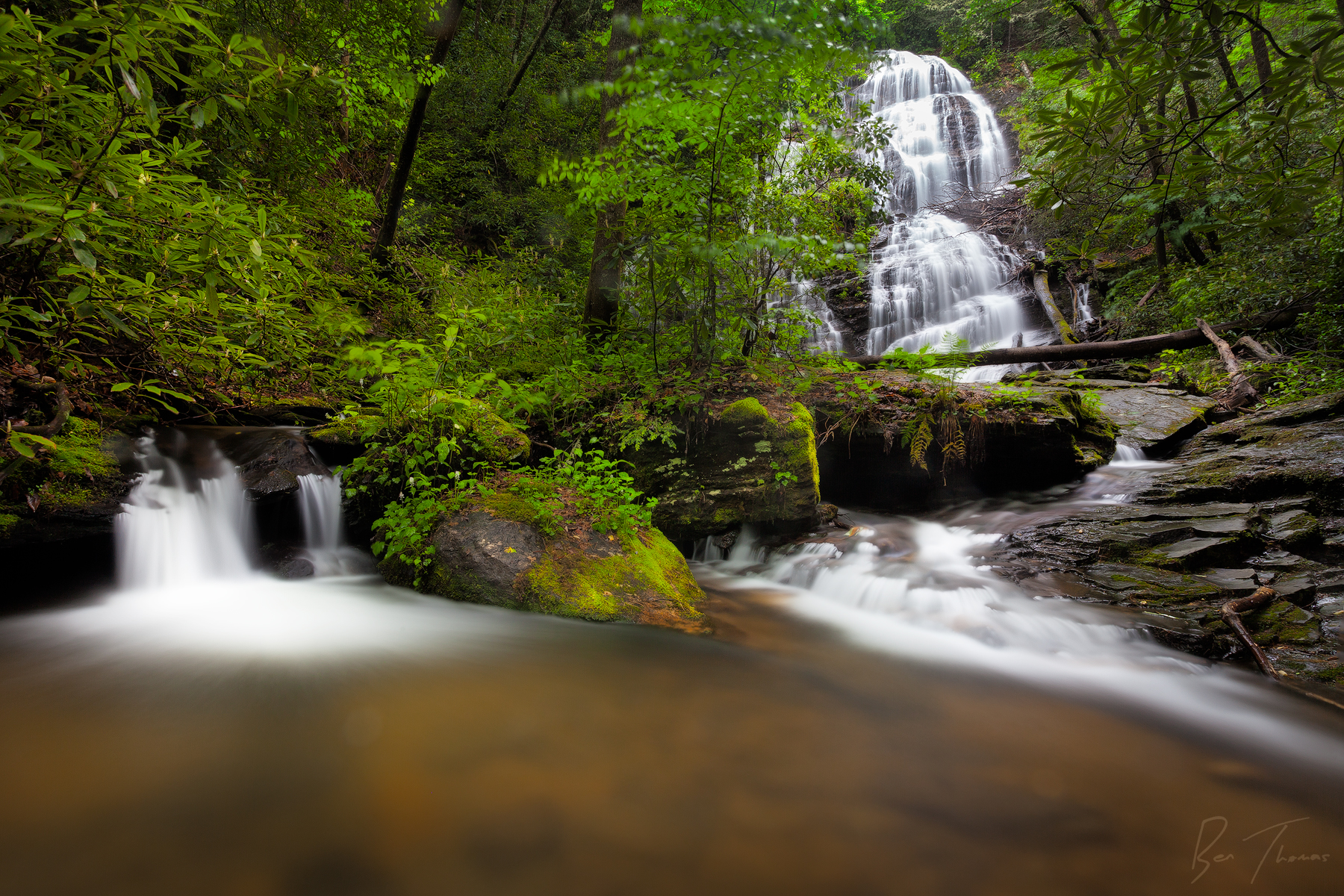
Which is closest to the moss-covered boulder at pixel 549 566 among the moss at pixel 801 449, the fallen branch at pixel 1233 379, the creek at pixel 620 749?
the creek at pixel 620 749

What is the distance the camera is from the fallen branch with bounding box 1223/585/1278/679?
314cm

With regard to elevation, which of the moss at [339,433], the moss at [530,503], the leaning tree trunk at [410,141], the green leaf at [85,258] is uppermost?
the leaning tree trunk at [410,141]

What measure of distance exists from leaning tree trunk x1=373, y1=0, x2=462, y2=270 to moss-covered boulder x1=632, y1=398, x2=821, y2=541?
4815 millimetres

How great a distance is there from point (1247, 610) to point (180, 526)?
737 cm

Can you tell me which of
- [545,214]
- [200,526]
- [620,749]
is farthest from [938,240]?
[200,526]

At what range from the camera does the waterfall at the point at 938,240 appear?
12211 mm

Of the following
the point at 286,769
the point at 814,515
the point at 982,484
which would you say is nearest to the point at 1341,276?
the point at 982,484

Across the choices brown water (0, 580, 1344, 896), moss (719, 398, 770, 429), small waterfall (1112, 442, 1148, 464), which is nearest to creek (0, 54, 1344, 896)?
brown water (0, 580, 1344, 896)

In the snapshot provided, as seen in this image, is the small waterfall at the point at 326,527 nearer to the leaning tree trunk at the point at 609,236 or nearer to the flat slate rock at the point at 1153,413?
the leaning tree trunk at the point at 609,236

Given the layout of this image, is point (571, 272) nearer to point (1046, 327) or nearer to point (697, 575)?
point (697, 575)

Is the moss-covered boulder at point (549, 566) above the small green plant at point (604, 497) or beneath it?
beneath

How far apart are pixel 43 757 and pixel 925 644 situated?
4102 millimetres

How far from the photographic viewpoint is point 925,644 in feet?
11.7

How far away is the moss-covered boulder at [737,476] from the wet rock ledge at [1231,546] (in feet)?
6.27
